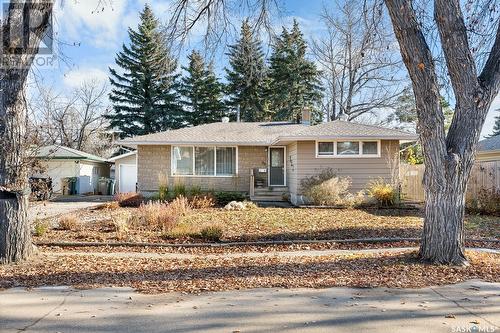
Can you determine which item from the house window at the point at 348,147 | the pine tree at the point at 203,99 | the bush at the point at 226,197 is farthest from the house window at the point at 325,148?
the pine tree at the point at 203,99

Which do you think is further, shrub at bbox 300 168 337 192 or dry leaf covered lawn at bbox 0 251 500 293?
shrub at bbox 300 168 337 192

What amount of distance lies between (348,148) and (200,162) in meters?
6.88

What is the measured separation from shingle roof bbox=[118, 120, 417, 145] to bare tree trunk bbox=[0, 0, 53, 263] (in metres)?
10.6

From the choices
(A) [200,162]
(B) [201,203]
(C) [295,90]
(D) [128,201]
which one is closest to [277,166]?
(A) [200,162]

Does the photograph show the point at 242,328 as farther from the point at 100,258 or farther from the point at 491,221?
the point at 491,221

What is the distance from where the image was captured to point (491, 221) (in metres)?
11.8

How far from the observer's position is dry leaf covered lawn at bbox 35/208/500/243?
918 cm

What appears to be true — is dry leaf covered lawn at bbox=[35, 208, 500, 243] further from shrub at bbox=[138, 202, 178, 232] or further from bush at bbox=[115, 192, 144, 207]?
bush at bbox=[115, 192, 144, 207]

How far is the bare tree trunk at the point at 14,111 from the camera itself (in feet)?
20.4

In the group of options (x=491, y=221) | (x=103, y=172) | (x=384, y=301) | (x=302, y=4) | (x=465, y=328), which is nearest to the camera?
(x=465, y=328)

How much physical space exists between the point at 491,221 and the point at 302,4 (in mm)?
8369

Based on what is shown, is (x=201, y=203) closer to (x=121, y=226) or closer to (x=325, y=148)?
(x=325, y=148)

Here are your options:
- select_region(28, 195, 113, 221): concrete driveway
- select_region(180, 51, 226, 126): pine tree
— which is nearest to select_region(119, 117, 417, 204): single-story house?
select_region(28, 195, 113, 221): concrete driveway

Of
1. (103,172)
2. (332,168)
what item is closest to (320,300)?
(332,168)
